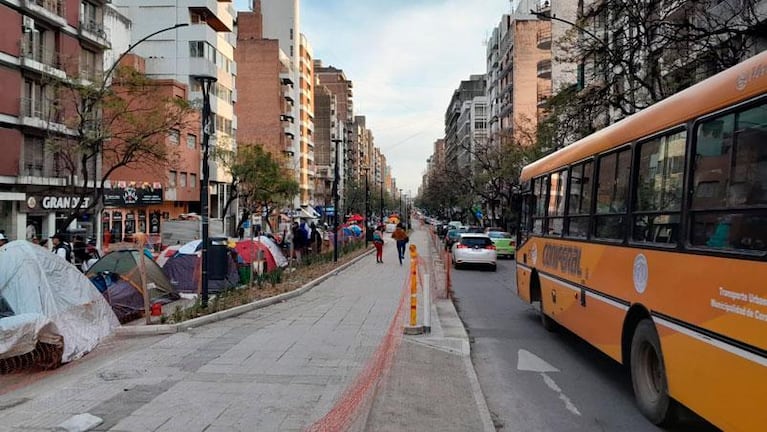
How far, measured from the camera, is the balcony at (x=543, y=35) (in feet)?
271

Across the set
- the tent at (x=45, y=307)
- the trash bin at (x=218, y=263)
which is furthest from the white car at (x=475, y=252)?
the tent at (x=45, y=307)

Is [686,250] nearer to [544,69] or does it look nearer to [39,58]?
[39,58]

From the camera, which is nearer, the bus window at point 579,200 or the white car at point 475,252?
the bus window at point 579,200

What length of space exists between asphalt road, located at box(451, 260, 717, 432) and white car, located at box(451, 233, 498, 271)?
12.8 meters

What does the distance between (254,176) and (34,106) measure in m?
19.0

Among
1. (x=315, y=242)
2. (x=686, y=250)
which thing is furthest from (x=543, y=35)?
(x=686, y=250)

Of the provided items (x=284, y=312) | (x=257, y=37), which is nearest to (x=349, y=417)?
(x=284, y=312)

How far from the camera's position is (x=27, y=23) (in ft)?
106

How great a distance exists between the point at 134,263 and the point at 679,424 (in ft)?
36.5

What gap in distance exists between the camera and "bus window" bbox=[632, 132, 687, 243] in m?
5.80

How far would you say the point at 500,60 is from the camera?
97875 mm

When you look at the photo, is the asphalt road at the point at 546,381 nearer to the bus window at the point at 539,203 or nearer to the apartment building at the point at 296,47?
the bus window at the point at 539,203

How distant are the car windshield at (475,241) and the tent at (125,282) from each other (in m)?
14.7

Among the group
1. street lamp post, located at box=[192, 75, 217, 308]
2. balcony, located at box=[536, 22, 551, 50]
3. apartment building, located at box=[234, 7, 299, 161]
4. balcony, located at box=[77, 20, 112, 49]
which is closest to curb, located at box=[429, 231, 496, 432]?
street lamp post, located at box=[192, 75, 217, 308]
